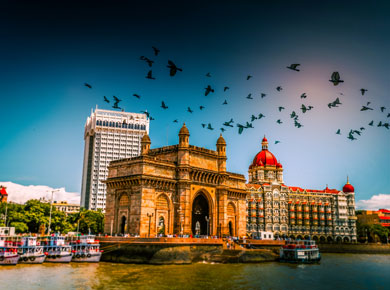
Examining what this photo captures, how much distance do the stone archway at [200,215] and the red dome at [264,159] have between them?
66.7 meters

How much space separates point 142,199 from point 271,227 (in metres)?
75.1

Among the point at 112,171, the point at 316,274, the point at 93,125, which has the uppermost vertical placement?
the point at 93,125

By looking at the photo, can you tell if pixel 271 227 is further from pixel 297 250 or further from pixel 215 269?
pixel 215 269

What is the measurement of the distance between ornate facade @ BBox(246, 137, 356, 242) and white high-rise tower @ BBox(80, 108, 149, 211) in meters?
47.4

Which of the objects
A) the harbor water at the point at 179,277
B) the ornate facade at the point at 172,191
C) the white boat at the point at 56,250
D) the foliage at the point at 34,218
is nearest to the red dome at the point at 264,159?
the ornate facade at the point at 172,191

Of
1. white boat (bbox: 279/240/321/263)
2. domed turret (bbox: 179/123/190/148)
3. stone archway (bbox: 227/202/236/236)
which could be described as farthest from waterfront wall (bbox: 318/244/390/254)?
domed turret (bbox: 179/123/190/148)

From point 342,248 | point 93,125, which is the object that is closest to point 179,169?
point 342,248

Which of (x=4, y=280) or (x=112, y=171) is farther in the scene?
(x=112, y=171)

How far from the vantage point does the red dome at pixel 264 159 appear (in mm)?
144500

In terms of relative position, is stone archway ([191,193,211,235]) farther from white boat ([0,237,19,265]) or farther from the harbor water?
white boat ([0,237,19,265])

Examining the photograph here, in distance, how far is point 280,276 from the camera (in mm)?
50812

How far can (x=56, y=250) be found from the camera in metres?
59.7

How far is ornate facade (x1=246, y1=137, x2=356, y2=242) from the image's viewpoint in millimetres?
133500

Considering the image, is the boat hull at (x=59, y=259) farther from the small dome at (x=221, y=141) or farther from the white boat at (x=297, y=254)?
the small dome at (x=221, y=141)
